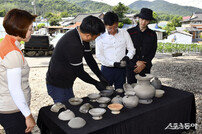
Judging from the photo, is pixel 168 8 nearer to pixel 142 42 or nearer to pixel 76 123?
pixel 142 42

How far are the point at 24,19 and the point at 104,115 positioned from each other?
0.96 meters

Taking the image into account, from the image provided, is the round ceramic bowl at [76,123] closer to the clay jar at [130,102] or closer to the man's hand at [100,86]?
the clay jar at [130,102]

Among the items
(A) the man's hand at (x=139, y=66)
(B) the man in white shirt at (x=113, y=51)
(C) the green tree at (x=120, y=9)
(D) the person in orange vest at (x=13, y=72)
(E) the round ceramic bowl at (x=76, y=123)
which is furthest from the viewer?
(C) the green tree at (x=120, y=9)

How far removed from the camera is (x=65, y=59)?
1.64 m

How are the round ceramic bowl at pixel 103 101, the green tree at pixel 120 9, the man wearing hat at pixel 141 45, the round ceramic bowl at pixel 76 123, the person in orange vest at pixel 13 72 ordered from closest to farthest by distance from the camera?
the person in orange vest at pixel 13 72 → the round ceramic bowl at pixel 76 123 → the round ceramic bowl at pixel 103 101 → the man wearing hat at pixel 141 45 → the green tree at pixel 120 9

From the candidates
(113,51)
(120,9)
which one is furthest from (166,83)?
(120,9)

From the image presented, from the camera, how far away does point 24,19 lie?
3.54 ft

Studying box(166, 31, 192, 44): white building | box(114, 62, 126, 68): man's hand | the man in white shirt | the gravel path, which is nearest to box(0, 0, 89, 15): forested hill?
box(166, 31, 192, 44): white building

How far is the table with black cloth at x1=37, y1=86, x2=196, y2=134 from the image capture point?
4.42 ft

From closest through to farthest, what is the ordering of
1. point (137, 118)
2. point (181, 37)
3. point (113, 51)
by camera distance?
point (137, 118)
point (113, 51)
point (181, 37)

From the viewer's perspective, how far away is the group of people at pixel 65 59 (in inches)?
41.9

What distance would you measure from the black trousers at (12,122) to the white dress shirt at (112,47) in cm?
149

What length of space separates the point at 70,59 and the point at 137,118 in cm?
78

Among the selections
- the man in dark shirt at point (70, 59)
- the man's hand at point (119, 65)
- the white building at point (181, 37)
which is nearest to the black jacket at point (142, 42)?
the man's hand at point (119, 65)
